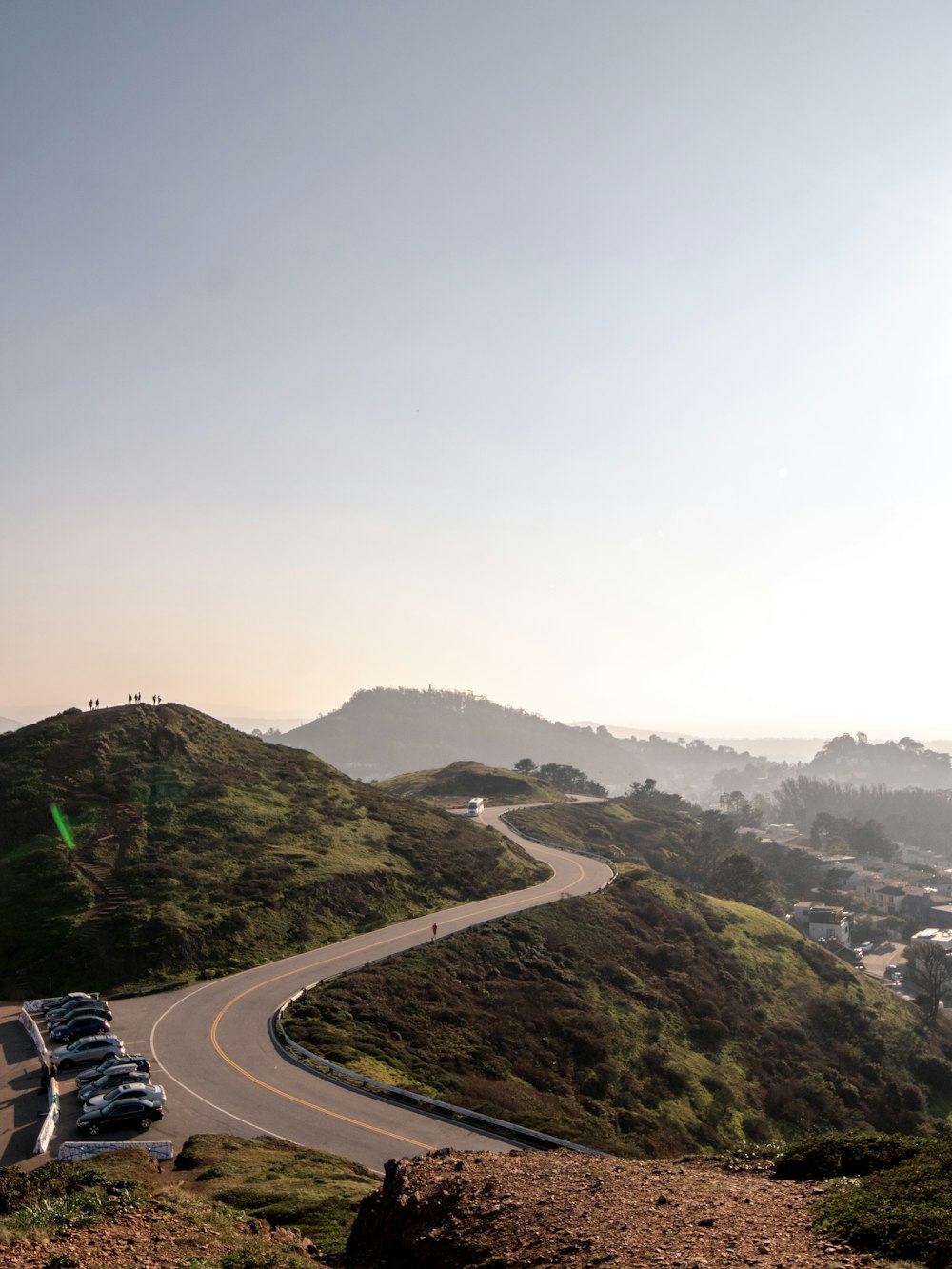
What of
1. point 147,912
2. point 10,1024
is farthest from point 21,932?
point 10,1024

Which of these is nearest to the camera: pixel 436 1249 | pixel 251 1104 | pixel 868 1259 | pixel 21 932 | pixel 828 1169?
pixel 868 1259

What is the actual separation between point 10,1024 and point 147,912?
431 inches

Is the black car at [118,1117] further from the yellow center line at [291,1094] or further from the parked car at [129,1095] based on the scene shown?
the yellow center line at [291,1094]

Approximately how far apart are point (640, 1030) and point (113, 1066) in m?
32.3

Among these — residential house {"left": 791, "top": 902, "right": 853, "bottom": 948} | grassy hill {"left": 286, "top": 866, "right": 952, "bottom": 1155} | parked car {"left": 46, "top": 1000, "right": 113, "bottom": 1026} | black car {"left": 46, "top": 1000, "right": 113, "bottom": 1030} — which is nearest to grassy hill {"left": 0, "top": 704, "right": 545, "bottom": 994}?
parked car {"left": 46, "top": 1000, "right": 113, "bottom": 1026}

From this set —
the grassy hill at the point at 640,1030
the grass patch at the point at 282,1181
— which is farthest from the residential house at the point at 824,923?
the grass patch at the point at 282,1181

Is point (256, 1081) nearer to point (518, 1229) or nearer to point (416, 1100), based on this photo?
point (416, 1100)

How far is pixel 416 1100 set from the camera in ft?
94.8

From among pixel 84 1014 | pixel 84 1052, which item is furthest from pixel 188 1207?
pixel 84 1014

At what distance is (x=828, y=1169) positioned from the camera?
1630 cm

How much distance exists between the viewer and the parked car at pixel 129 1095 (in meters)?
25.9

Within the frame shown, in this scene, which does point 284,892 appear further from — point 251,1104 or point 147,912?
point 251,1104

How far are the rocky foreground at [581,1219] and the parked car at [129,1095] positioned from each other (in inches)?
512

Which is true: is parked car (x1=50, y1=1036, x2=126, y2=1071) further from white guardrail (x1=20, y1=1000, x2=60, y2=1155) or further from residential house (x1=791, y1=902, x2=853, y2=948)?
residential house (x1=791, y1=902, x2=853, y2=948)
